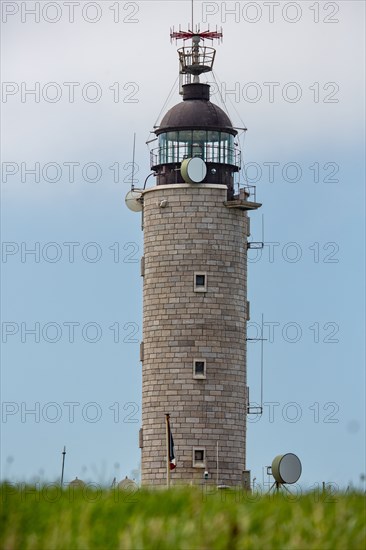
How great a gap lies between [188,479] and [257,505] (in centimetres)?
4485

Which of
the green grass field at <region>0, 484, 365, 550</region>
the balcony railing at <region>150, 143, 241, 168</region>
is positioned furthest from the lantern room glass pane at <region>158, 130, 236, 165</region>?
the green grass field at <region>0, 484, 365, 550</region>

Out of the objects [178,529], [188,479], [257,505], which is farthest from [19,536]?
[188,479]

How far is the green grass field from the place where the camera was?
14.7 m

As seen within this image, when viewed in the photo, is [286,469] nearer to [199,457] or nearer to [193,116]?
[199,457]

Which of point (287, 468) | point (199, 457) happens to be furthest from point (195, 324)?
point (287, 468)

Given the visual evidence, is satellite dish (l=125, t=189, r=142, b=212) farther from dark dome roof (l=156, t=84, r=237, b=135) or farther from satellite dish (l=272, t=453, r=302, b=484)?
satellite dish (l=272, t=453, r=302, b=484)

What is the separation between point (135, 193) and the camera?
65812 mm

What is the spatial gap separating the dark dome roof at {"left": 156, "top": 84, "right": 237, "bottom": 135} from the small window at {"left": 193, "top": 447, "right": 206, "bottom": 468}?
1361 centimetres

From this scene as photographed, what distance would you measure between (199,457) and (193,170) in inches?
455

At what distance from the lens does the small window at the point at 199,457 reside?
61031 mm

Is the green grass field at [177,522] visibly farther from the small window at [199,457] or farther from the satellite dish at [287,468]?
the small window at [199,457]

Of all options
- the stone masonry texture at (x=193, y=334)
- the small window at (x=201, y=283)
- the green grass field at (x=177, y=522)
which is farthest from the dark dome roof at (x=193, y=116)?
the green grass field at (x=177, y=522)

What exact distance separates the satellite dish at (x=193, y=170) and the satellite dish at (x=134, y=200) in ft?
9.74

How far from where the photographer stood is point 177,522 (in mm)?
15359
